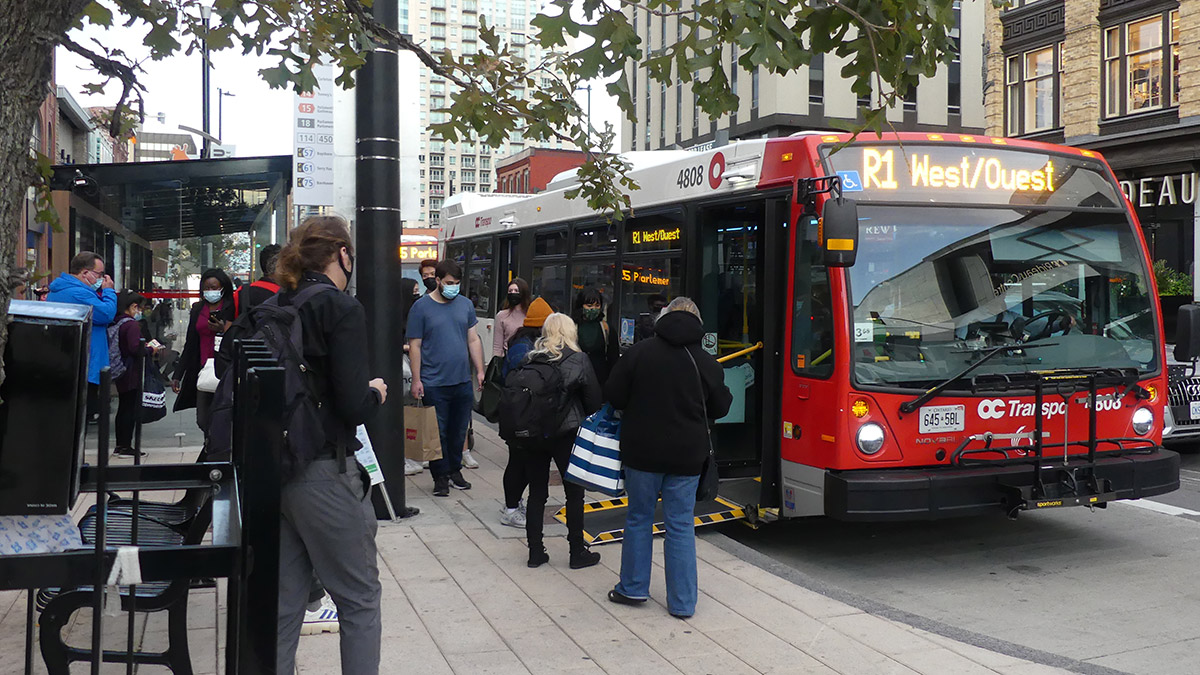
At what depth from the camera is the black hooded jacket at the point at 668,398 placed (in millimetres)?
5617

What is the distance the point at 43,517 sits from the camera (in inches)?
110

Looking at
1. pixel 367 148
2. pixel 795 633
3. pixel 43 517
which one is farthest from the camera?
pixel 367 148

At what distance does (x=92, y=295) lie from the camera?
830 cm

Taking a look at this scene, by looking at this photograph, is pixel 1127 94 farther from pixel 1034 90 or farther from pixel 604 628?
pixel 604 628

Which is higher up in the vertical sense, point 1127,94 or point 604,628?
point 1127,94

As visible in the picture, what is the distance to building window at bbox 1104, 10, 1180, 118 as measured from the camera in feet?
81.7

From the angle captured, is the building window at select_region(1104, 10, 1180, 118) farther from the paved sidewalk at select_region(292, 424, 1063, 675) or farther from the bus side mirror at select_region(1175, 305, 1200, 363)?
the paved sidewalk at select_region(292, 424, 1063, 675)

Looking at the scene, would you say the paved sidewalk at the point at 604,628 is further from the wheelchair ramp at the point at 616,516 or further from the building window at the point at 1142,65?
the building window at the point at 1142,65

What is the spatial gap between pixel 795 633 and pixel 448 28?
607 ft

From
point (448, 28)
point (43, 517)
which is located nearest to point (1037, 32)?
point (43, 517)

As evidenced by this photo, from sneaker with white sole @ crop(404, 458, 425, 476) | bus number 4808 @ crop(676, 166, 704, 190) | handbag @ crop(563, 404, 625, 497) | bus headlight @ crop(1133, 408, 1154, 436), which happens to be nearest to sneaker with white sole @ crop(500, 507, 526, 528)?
handbag @ crop(563, 404, 625, 497)

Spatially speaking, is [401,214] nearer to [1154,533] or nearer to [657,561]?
[657,561]

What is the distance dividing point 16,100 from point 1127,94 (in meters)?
28.4

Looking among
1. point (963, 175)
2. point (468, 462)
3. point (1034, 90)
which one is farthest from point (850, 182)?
point (1034, 90)
